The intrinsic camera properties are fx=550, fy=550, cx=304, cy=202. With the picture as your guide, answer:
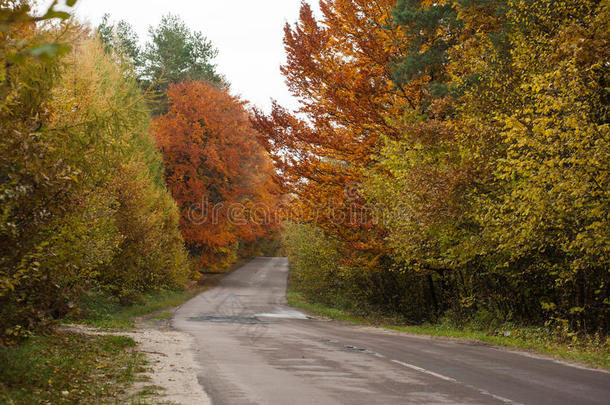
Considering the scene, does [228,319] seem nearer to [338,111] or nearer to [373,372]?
[338,111]

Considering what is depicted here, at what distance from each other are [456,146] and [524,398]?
11885 millimetres

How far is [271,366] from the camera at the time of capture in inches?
410

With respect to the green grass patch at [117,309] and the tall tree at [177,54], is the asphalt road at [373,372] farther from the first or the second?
the tall tree at [177,54]

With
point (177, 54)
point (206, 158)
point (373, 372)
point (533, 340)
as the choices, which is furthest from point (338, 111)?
point (177, 54)

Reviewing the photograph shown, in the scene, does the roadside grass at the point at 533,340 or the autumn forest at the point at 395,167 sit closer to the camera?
the autumn forest at the point at 395,167

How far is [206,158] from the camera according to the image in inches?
1748

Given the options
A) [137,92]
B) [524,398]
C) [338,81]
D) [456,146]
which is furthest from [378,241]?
[137,92]

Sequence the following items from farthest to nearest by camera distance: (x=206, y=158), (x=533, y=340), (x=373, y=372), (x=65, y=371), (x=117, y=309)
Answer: (x=206, y=158) < (x=117, y=309) < (x=533, y=340) < (x=373, y=372) < (x=65, y=371)

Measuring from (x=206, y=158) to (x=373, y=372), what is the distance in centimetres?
3648

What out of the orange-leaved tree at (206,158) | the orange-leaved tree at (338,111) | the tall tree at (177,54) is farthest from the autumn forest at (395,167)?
the tall tree at (177,54)

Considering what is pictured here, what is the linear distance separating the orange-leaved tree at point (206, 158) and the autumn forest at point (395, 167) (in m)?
12.9

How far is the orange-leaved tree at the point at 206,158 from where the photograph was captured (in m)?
43.3

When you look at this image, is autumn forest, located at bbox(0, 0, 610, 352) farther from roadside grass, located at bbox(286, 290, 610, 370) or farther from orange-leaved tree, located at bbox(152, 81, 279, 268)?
orange-leaved tree, located at bbox(152, 81, 279, 268)

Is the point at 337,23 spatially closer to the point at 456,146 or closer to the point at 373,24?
the point at 373,24
